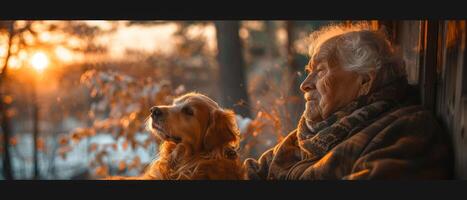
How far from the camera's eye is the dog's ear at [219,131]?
379 centimetres

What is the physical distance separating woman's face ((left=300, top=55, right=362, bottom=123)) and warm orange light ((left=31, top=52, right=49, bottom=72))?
13.5ft

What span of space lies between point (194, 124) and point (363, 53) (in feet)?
3.39

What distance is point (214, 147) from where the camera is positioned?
12.5ft

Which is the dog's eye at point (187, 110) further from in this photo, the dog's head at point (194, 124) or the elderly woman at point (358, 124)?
the elderly woman at point (358, 124)

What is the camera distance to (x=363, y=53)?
3.85 meters

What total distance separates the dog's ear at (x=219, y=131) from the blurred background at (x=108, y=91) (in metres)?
1.89

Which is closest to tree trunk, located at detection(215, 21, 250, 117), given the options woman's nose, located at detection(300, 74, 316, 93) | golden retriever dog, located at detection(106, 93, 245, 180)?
woman's nose, located at detection(300, 74, 316, 93)

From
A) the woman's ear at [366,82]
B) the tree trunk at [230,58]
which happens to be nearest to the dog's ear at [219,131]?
the woman's ear at [366,82]

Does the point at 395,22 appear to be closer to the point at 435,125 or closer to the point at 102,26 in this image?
the point at 435,125

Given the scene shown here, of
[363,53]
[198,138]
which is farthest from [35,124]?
[363,53]

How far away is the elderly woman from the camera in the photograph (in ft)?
11.4

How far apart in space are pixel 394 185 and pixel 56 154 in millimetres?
6065

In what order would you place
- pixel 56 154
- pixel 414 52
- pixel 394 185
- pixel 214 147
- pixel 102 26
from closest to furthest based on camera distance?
pixel 394 185 < pixel 214 147 < pixel 414 52 < pixel 56 154 < pixel 102 26

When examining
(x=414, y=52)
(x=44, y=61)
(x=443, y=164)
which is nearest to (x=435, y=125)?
(x=443, y=164)
